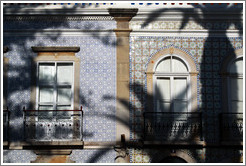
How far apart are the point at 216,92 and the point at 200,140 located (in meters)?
1.27

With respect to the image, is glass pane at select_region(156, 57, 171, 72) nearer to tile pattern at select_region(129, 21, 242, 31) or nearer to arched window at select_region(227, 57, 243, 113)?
tile pattern at select_region(129, 21, 242, 31)

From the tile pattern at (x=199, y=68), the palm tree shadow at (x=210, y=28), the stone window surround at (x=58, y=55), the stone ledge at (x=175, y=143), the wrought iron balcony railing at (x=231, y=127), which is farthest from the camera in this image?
the palm tree shadow at (x=210, y=28)

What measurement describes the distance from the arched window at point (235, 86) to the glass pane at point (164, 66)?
1501mm

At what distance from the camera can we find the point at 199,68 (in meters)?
9.79

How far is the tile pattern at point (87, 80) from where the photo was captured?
9.43 m

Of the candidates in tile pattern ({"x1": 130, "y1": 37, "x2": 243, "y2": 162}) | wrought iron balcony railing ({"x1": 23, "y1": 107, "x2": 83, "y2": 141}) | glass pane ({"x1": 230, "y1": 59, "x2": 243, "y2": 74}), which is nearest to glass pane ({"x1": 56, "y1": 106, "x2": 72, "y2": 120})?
wrought iron balcony railing ({"x1": 23, "y1": 107, "x2": 83, "y2": 141})

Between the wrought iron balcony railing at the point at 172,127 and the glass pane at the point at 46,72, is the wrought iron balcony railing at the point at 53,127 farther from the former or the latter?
the wrought iron balcony railing at the point at 172,127

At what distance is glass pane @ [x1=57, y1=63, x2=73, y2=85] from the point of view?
9.76 meters

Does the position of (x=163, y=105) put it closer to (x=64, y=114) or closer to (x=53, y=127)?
(x=64, y=114)

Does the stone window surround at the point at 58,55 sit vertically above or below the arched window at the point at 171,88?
above

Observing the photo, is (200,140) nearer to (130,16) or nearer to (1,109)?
(130,16)

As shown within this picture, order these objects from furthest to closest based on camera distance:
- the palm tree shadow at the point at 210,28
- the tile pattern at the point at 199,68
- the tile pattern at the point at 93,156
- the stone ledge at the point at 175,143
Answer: the palm tree shadow at the point at 210,28 → the tile pattern at the point at 199,68 → the tile pattern at the point at 93,156 → the stone ledge at the point at 175,143

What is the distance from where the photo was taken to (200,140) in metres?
9.34

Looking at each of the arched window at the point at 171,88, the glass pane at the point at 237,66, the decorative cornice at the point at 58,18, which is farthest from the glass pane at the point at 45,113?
the glass pane at the point at 237,66
